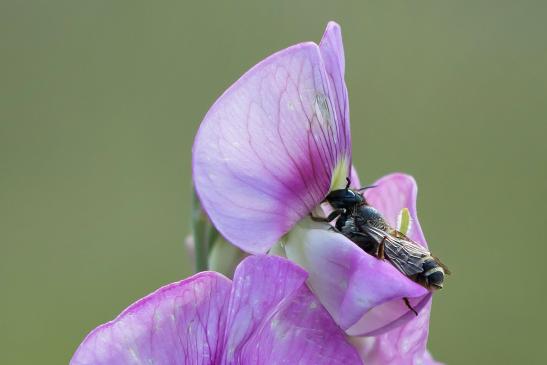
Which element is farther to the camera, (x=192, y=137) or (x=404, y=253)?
(x=192, y=137)

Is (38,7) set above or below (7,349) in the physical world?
above

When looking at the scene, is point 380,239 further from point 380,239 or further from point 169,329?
point 169,329

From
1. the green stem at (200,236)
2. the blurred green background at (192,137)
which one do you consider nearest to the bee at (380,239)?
the green stem at (200,236)

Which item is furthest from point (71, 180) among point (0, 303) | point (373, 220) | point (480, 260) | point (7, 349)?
point (373, 220)

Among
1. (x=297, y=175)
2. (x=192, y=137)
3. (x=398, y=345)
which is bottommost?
(x=192, y=137)

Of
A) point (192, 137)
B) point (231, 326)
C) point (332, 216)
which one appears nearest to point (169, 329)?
point (231, 326)

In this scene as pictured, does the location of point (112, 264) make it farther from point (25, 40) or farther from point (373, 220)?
point (373, 220)

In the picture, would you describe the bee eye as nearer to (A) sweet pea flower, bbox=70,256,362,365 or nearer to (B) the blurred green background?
(A) sweet pea flower, bbox=70,256,362,365
